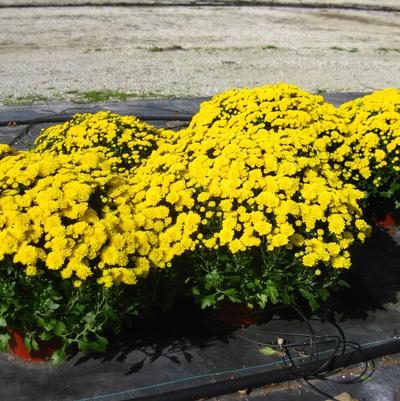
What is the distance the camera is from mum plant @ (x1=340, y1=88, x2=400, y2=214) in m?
4.79

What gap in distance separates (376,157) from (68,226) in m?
3.04

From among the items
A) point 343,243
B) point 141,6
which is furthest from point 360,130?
point 141,6

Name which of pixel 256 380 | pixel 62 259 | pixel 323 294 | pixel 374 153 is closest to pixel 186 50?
pixel 374 153

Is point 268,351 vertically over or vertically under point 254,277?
under

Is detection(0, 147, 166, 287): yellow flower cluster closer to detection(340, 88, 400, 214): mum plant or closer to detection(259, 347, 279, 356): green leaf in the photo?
detection(259, 347, 279, 356): green leaf

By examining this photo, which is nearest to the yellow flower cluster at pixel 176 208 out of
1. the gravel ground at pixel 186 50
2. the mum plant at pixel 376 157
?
the mum plant at pixel 376 157

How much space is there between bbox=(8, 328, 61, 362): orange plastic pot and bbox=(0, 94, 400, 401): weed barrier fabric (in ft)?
0.14

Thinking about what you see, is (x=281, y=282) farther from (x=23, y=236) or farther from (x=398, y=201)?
(x=398, y=201)

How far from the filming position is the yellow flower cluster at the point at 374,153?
15.7 feet

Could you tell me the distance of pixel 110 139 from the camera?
4.87 meters

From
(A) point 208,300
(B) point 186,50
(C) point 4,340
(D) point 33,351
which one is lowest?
(D) point 33,351

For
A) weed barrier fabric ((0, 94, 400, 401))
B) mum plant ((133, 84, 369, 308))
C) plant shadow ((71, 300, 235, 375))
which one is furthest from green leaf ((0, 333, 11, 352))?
mum plant ((133, 84, 369, 308))

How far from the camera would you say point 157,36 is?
56.1 ft

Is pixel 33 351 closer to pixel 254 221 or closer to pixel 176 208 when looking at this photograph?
pixel 176 208
